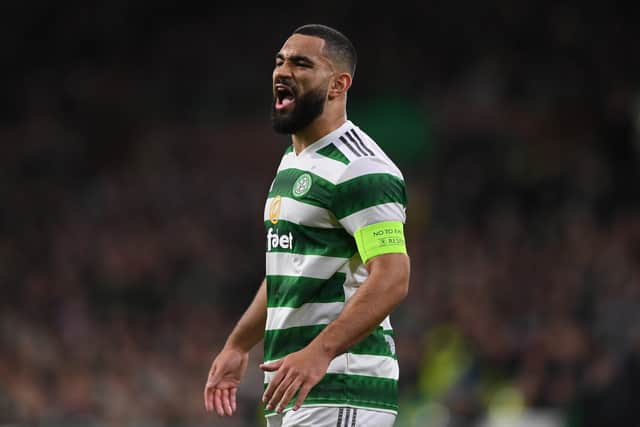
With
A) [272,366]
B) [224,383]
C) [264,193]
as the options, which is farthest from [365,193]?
[264,193]

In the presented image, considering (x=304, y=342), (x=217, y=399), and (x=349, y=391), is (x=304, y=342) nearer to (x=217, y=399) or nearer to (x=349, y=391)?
(x=349, y=391)

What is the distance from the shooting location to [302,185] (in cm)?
432

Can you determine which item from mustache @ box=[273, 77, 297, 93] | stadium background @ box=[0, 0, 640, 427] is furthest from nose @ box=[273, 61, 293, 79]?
stadium background @ box=[0, 0, 640, 427]

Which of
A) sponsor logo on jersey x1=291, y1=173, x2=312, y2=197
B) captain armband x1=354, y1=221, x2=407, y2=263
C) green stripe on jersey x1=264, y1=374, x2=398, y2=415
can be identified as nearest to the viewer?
captain armband x1=354, y1=221, x2=407, y2=263

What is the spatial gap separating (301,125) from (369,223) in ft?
1.52

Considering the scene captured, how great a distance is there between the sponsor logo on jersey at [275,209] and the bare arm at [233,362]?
0.26 meters

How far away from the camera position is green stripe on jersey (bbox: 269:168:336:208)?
4.22 metres

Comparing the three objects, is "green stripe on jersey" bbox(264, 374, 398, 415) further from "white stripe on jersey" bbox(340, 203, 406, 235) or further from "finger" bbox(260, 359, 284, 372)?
"white stripe on jersey" bbox(340, 203, 406, 235)

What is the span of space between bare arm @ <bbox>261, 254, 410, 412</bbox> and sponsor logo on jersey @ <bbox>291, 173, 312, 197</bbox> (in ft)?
1.20

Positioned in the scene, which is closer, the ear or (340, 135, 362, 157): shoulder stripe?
(340, 135, 362, 157): shoulder stripe

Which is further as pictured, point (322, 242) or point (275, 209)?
point (275, 209)

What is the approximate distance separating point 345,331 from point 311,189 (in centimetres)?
53

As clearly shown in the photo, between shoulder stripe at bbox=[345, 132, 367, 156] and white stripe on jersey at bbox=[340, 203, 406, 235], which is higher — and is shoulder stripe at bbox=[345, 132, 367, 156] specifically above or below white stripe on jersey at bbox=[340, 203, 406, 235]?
above

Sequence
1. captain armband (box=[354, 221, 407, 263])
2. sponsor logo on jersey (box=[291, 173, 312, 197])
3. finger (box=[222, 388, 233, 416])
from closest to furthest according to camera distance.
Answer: captain armband (box=[354, 221, 407, 263]), sponsor logo on jersey (box=[291, 173, 312, 197]), finger (box=[222, 388, 233, 416])
